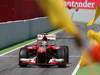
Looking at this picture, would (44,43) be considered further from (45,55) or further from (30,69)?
(30,69)

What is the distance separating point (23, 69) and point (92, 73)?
57.2 ft

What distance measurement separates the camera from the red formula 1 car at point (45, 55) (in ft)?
60.8

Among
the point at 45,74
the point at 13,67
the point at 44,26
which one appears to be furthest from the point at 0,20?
the point at 45,74

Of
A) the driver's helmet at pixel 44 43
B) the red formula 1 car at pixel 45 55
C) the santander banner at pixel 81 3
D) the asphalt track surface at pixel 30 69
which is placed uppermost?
the santander banner at pixel 81 3

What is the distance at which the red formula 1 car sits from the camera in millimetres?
18547

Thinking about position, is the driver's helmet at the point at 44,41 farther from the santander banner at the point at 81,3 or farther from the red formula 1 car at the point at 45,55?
the santander banner at the point at 81,3

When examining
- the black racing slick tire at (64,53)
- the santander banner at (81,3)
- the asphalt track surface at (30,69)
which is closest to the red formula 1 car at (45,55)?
the black racing slick tire at (64,53)

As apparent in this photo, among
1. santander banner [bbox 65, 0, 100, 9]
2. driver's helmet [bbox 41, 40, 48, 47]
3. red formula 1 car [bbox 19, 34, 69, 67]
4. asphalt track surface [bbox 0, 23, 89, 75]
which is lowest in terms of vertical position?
asphalt track surface [bbox 0, 23, 89, 75]

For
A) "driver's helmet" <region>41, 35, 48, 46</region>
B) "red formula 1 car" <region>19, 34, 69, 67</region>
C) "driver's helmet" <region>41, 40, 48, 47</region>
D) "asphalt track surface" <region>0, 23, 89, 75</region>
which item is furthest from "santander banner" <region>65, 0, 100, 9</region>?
"driver's helmet" <region>41, 40, 48, 47</region>

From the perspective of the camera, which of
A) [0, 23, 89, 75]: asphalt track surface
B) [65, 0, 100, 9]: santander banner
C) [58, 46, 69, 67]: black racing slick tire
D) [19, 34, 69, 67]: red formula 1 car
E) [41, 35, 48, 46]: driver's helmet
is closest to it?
[65, 0, 100, 9]: santander banner

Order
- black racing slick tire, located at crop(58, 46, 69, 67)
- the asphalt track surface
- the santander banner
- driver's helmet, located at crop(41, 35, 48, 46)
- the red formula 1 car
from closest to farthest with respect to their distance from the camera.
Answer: the santander banner → the asphalt track surface → driver's helmet, located at crop(41, 35, 48, 46) → black racing slick tire, located at crop(58, 46, 69, 67) → the red formula 1 car

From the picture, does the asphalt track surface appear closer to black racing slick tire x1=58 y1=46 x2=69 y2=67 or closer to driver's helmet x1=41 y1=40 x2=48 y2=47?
black racing slick tire x1=58 y1=46 x2=69 y2=67

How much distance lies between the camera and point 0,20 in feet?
111

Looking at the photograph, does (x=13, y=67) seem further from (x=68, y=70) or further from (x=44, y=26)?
(x=44, y=26)
